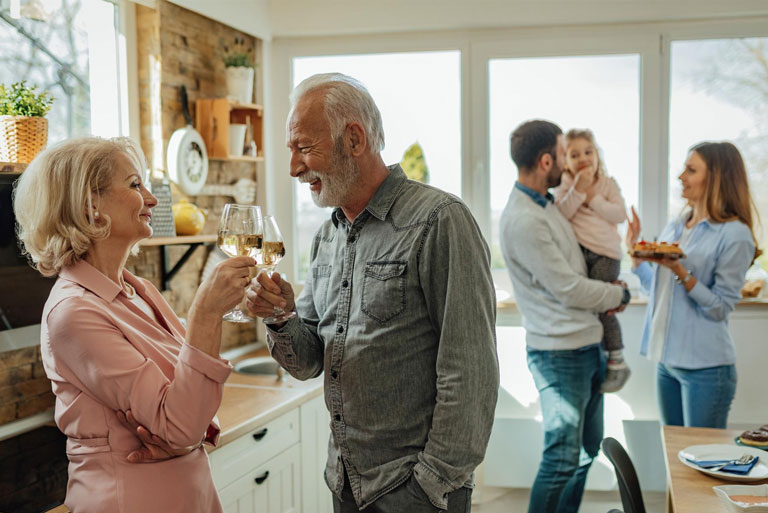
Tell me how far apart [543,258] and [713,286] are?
28.3 inches

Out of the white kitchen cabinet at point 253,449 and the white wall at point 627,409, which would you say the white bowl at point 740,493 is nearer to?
the white kitchen cabinet at point 253,449

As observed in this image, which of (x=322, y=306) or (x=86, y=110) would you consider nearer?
(x=322, y=306)

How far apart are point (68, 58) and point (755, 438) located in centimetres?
266

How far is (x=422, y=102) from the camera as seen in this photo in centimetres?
382

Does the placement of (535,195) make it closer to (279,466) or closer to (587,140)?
(587,140)

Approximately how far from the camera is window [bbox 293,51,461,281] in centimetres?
380

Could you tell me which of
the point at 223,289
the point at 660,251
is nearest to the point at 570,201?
the point at 660,251

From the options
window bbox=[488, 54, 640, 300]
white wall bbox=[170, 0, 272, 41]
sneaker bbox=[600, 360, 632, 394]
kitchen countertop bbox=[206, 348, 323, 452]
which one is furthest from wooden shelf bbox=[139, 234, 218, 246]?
sneaker bbox=[600, 360, 632, 394]

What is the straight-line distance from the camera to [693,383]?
278 cm

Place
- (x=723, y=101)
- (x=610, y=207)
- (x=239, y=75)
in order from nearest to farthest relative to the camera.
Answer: (x=610, y=207) → (x=239, y=75) → (x=723, y=101)

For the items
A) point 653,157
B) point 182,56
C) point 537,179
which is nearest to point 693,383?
point 537,179

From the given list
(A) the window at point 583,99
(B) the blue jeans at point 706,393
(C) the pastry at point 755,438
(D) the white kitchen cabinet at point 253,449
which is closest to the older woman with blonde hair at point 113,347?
(D) the white kitchen cabinet at point 253,449

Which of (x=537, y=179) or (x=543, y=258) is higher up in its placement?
(x=537, y=179)

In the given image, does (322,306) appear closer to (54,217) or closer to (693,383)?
(54,217)
